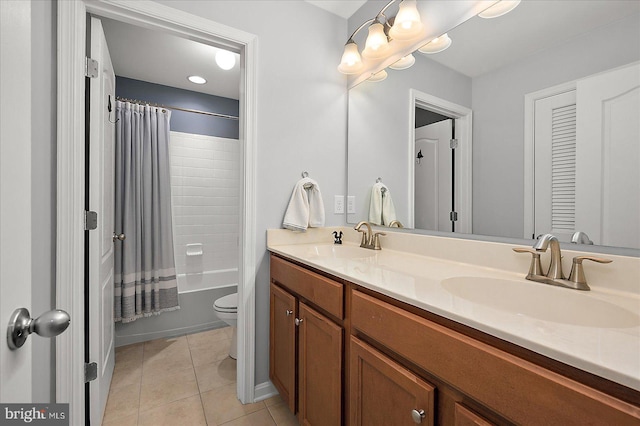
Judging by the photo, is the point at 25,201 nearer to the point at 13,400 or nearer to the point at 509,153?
the point at 13,400

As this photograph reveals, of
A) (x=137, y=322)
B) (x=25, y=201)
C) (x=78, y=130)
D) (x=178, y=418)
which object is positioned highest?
(x=78, y=130)

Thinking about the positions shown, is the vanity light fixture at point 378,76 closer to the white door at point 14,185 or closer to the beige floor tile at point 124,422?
the white door at point 14,185

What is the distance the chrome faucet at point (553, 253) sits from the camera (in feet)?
2.82

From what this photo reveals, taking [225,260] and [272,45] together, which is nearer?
[272,45]

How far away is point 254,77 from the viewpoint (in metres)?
1.61

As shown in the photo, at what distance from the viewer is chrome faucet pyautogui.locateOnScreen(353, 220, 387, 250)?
5.36 ft

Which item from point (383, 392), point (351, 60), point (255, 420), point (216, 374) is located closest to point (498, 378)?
point (383, 392)

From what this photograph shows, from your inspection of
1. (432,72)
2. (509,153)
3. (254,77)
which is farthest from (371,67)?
(509,153)

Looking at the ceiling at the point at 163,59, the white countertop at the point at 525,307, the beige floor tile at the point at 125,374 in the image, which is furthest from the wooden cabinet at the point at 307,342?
the ceiling at the point at 163,59

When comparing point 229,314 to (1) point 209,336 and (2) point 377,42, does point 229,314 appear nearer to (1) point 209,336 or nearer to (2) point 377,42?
(1) point 209,336

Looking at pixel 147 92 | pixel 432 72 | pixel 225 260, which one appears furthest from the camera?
pixel 225 260

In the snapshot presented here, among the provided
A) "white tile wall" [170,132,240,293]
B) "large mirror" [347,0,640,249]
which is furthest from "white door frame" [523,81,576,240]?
"white tile wall" [170,132,240,293]

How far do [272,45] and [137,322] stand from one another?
241 centimetres

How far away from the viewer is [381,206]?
5.82 feet
